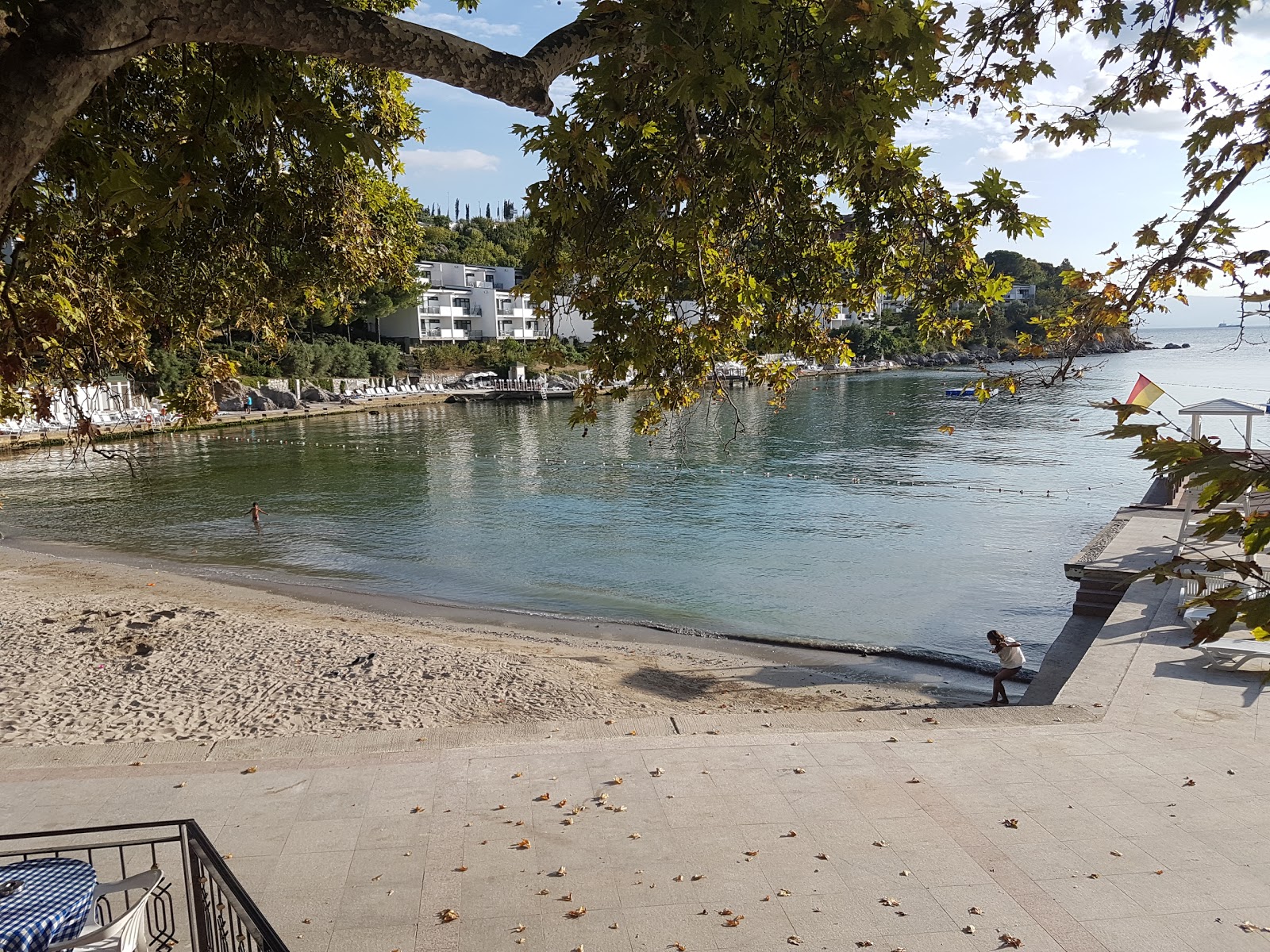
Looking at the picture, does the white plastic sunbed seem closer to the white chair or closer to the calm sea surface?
the calm sea surface

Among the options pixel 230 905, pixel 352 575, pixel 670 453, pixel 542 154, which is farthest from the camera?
pixel 670 453

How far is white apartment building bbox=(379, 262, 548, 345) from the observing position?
95.3 meters

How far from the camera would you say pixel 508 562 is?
2572 centimetres

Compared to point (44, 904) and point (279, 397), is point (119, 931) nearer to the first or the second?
point (44, 904)

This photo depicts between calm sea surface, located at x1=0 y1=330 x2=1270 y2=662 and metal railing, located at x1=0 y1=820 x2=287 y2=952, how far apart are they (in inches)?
167

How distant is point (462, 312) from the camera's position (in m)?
98.9

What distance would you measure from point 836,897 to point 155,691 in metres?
11.1

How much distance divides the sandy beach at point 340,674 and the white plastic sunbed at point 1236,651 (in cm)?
379

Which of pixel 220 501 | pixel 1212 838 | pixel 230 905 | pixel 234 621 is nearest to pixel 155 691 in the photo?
pixel 234 621

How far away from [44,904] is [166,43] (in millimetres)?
4388

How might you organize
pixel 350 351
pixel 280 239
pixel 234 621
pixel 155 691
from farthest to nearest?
pixel 350 351, pixel 234 621, pixel 155 691, pixel 280 239

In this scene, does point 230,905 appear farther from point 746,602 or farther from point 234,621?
point 746,602

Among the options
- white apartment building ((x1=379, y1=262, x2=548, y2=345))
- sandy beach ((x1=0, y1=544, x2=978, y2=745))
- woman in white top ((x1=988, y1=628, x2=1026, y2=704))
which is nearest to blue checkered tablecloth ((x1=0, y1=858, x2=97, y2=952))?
sandy beach ((x1=0, y1=544, x2=978, y2=745))

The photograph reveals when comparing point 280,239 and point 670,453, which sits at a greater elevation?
point 280,239
